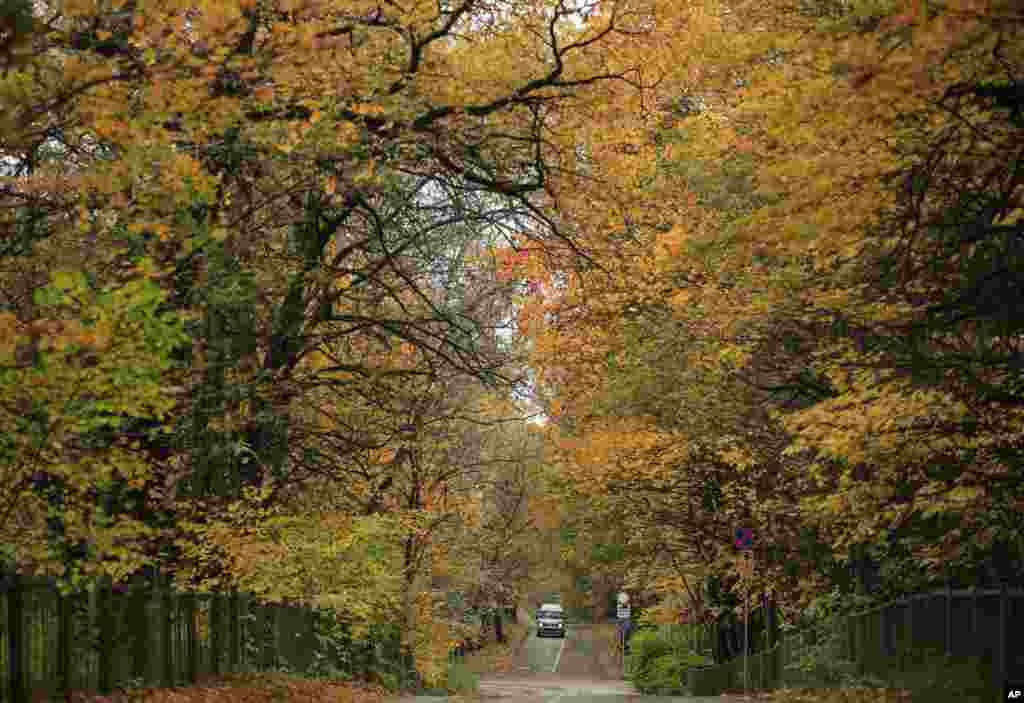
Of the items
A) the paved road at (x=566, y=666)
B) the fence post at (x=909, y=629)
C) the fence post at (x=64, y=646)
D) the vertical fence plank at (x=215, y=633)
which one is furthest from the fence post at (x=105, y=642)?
the paved road at (x=566, y=666)

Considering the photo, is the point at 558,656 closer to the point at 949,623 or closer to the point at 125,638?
the point at 949,623

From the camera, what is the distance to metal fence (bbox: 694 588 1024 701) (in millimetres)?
15203

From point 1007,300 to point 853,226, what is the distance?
4.52 feet

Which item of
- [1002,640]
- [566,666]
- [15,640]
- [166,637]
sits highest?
[15,640]

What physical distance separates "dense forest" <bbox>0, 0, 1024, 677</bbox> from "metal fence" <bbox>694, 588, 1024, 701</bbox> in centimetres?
54

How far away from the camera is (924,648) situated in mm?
18562

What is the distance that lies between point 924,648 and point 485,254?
884 centimetres

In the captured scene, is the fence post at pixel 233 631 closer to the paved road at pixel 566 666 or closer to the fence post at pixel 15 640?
the fence post at pixel 15 640

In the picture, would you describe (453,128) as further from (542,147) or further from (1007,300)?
(1007,300)

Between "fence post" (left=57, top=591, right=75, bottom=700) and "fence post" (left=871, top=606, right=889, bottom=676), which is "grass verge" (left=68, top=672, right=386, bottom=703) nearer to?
"fence post" (left=57, top=591, right=75, bottom=700)

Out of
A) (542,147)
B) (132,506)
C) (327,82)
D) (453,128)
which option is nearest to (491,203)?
(542,147)

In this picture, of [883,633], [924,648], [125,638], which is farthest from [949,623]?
[125,638]

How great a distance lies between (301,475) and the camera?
21.6m

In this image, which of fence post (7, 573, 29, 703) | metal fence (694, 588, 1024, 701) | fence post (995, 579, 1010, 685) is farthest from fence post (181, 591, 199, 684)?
fence post (995, 579, 1010, 685)
